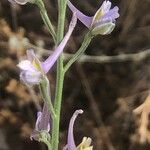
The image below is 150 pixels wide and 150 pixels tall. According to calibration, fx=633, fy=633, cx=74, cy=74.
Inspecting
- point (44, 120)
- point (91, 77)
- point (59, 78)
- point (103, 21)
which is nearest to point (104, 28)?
point (103, 21)

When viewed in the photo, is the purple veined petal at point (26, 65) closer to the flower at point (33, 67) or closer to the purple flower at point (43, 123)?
the flower at point (33, 67)

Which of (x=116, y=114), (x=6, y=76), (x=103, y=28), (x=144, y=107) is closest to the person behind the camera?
(x=103, y=28)

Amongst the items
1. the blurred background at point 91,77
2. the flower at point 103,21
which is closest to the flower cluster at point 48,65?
the flower at point 103,21

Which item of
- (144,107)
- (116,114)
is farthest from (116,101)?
(144,107)

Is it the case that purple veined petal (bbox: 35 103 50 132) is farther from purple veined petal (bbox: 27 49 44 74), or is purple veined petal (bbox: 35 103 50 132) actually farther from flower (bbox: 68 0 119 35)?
flower (bbox: 68 0 119 35)

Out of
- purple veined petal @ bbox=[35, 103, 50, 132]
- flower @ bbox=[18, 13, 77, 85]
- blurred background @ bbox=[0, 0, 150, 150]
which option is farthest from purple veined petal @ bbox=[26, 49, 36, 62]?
blurred background @ bbox=[0, 0, 150, 150]

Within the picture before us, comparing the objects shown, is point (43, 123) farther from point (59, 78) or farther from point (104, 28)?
point (104, 28)

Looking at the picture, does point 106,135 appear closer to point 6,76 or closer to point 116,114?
point 116,114

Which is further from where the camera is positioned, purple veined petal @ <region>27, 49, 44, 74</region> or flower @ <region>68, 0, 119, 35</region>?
flower @ <region>68, 0, 119, 35</region>

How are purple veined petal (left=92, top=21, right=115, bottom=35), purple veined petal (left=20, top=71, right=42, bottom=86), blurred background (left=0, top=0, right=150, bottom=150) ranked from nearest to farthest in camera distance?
purple veined petal (left=20, top=71, right=42, bottom=86) → purple veined petal (left=92, top=21, right=115, bottom=35) → blurred background (left=0, top=0, right=150, bottom=150)
